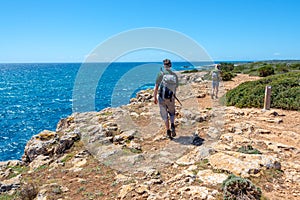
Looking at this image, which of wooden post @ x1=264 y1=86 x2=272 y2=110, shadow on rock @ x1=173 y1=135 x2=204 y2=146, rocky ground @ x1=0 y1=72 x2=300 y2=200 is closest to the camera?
rocky ground @ x1=0 y1=72 x2=300 y2=200

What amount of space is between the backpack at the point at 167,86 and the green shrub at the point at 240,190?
133 inches

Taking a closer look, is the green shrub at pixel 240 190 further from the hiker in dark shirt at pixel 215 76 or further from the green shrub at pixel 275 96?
the hiker in dark shirt at pixel 215 76

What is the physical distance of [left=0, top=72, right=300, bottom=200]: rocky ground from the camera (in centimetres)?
473

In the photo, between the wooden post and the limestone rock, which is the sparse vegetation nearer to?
the limestone rock

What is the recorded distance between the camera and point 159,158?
6305mm

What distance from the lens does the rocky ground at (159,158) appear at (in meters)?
4.73

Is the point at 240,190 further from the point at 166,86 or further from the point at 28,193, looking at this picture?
the point at 28,193


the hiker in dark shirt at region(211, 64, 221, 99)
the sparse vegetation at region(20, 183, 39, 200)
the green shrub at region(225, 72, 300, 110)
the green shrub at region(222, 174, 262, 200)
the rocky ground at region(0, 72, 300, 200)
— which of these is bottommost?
the sparse vegetation at region(20, 183, 39, 200)

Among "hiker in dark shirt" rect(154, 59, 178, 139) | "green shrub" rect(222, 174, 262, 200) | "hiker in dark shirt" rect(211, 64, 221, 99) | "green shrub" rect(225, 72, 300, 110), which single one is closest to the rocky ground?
"green shrub" rect(222, 174, 262, 200)

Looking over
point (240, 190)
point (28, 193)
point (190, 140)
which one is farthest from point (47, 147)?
point (240, 190)

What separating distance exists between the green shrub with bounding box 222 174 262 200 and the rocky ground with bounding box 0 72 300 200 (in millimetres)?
217

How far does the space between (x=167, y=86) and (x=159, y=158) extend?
2.02 metres

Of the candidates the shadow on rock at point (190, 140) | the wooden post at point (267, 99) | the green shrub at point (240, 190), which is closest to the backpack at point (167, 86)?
the shadow on rock at point (190, 140)

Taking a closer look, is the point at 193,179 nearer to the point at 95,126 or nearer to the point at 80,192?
the point at 80,192
